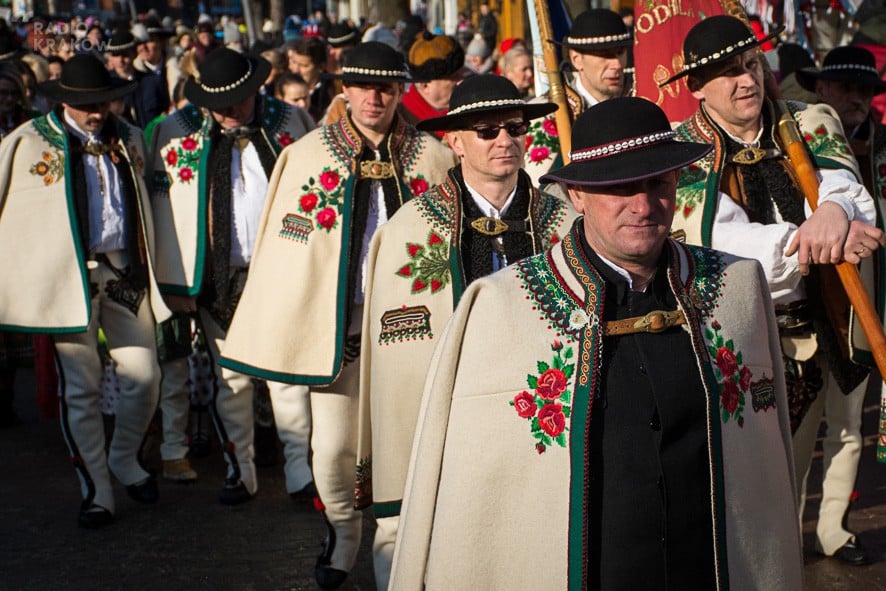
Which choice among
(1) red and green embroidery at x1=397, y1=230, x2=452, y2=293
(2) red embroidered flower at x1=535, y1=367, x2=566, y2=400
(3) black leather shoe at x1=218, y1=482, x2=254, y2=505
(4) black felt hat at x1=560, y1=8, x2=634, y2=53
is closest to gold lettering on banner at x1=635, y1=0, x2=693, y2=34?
(4) black felt hat at x1=560, y1=8, x2=634, y2=53

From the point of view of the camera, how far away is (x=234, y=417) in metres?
7.78

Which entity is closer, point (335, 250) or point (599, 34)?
point (335, 250)

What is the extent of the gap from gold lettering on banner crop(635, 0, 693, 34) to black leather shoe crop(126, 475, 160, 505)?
A: 144 inches

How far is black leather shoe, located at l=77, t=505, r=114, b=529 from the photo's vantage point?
7242 mm

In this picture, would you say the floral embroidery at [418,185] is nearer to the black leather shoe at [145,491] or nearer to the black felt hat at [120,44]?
Answer: the black leather shoe at [145,491]

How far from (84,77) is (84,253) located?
0.96 meters

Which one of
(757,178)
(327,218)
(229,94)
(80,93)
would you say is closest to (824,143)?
(757,178)

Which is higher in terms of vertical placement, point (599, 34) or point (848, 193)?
point (599, 34)

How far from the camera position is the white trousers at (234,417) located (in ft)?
25.4

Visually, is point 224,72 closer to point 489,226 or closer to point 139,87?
point 489,226

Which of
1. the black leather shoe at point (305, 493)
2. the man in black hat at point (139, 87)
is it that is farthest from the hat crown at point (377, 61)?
the man in black hat at point (139, 87)

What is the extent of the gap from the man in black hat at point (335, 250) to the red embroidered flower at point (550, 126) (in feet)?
3.39

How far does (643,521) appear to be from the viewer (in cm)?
347

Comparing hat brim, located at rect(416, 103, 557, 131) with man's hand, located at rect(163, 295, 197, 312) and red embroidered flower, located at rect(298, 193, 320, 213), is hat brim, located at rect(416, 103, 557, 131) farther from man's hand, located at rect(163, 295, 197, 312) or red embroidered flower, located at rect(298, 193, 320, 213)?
man's hand, located at rect(163, 295, 197, 312)
